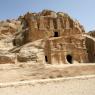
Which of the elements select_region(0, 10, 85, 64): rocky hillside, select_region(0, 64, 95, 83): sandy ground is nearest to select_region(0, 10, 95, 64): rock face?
select_region(0, 10, 85, 64): rocky hillside

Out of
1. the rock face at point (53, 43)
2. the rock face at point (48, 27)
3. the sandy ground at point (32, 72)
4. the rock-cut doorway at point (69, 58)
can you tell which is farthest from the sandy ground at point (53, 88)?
the rock face at point (48, 27)

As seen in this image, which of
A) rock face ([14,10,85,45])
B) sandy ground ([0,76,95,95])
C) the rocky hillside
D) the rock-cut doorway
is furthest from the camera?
rock face ([14,10,85,45])

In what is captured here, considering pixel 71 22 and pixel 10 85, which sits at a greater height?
pixel 71 22

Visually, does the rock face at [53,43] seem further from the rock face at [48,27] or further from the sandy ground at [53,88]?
the sandy ground at [53,88]

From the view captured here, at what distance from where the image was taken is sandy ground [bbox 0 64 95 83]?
2016 centimetres

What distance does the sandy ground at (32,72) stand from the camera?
66.1ft

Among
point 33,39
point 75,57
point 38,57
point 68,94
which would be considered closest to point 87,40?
point 75,57

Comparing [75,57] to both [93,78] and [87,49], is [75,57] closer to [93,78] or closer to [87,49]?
[87,49]

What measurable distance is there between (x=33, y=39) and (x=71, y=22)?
8634 millimetres

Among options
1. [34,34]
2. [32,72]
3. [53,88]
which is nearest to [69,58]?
[34,34]

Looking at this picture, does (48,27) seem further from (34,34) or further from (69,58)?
(69,58)

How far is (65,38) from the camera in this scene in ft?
118

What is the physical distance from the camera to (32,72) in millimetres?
21078

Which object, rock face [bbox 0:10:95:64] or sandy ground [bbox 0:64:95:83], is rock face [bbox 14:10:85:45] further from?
sandy ground [bbox 0:64:95:83]
